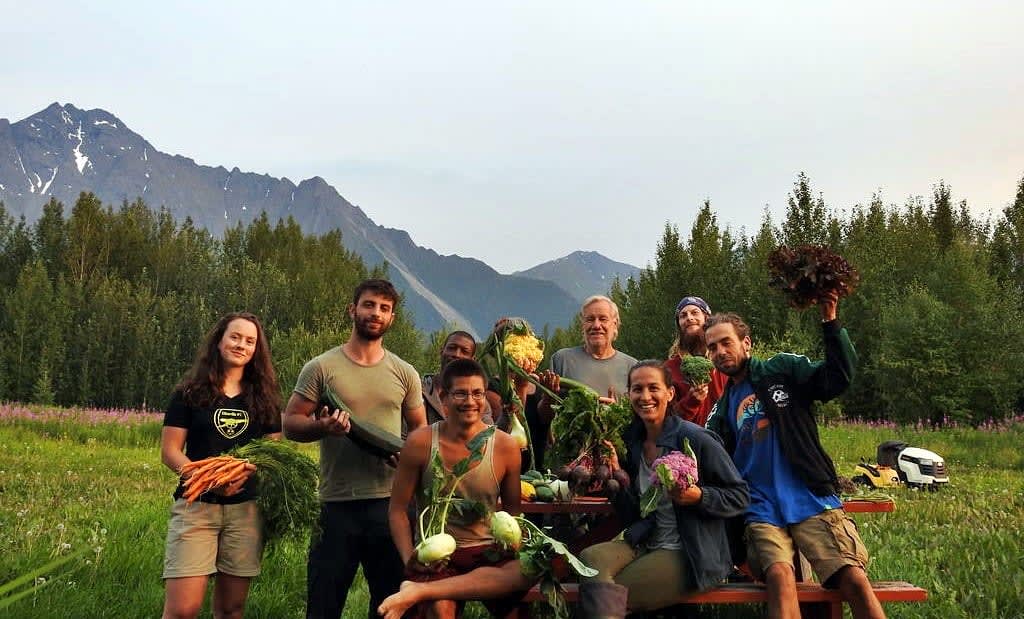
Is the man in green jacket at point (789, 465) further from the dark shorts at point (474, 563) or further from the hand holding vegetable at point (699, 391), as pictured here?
the dark shorts at point (474, 563)

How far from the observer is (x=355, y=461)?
512 cm

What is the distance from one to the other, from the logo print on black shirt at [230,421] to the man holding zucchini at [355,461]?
310 mm

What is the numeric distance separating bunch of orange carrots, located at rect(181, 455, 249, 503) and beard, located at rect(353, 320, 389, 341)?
1125 millimetres

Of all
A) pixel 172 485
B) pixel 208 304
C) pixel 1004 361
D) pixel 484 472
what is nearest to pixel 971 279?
pixel 1004 361

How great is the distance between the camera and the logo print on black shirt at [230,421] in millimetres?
4688

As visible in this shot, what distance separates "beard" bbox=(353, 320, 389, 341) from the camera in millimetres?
5121

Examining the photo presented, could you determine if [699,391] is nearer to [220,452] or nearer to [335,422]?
[335,422]

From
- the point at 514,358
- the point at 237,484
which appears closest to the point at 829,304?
the point at 514,358

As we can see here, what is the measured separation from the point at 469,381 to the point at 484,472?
52 cm

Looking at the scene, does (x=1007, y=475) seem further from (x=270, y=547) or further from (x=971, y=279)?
(x=971, y=279)

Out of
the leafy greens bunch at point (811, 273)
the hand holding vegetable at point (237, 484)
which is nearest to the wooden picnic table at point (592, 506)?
the leafy greens bunch at point (811, 273)

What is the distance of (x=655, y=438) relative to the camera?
4.78 meters

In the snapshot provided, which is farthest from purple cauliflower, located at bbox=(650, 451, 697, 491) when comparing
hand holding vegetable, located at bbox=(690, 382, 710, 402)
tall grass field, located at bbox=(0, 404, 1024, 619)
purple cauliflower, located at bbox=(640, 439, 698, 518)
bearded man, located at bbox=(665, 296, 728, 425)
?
tall grass field, located at bbox=(0, 404, 1024, 619)

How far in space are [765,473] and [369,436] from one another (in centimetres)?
234
